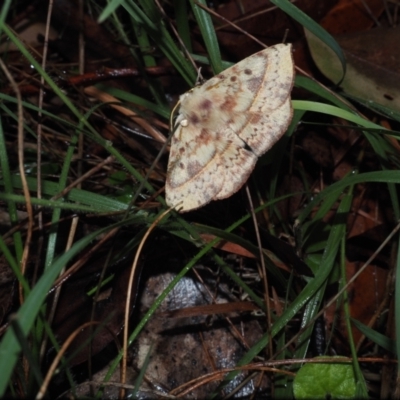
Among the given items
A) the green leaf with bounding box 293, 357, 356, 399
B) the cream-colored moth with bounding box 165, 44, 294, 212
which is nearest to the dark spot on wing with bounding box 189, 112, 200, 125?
the cream-colored moth with bounding box 165, 44, 294, 212

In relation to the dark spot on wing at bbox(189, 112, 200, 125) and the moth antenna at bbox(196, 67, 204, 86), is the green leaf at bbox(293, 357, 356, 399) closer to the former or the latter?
the dark spot on wing at bbox(189, 112, 200, 125)

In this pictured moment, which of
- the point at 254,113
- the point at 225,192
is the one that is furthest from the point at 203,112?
the point at 225,192

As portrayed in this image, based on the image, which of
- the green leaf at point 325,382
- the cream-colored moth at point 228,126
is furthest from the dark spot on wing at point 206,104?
the green leaf at point 325,382

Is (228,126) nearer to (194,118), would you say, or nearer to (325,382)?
(194,118)

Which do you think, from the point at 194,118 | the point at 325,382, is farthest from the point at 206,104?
the point at 325,382

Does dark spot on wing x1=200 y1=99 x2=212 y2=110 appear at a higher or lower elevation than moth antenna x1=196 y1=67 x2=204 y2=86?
lower

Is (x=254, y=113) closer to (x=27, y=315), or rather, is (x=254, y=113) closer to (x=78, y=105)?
(x=78, y=105)

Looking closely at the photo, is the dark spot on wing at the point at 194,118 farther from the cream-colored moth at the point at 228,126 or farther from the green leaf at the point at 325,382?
the green leaf at the point at 325,382

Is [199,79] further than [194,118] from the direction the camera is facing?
Yes
